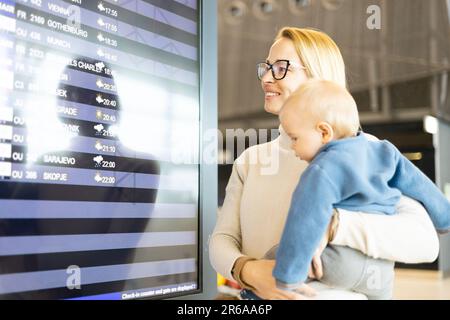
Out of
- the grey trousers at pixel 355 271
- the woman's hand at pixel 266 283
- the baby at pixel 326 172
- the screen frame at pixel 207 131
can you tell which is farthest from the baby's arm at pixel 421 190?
the screen frame at pixel 207 131

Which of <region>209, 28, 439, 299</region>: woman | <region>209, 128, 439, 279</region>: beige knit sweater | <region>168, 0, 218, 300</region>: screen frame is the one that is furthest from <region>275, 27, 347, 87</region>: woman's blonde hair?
<region>168, 0, 218, 300</region>: screen frame

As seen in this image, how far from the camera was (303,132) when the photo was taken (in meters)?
0.65

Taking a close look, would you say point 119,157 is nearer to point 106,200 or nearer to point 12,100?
point 106,200

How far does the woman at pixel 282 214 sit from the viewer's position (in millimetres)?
663

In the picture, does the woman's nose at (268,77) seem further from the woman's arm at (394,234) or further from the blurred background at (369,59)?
the woman's arm at (394,234)

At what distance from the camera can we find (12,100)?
0.67 metres

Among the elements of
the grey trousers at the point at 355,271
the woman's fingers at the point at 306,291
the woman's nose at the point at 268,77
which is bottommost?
the woman's fingers at the point at 306,291

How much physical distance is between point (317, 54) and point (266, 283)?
0.35 metres

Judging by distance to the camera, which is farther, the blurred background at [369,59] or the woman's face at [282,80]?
the blurred background at [369,59]

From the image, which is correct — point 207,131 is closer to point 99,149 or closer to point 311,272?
point 99,149

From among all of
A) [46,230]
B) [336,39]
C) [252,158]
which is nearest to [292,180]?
[252,158]

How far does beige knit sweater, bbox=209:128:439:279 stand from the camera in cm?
66

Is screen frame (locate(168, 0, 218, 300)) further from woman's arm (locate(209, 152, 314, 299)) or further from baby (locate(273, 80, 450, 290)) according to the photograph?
baby (locate(273, 80, 450, 290))
